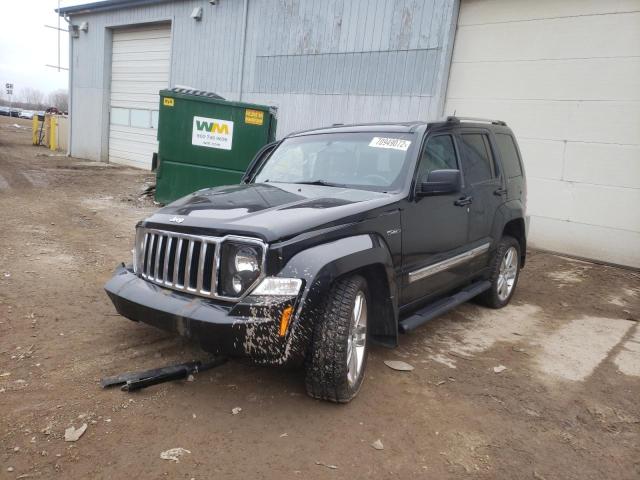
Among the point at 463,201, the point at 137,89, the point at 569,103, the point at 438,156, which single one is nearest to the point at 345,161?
the point at 438,156

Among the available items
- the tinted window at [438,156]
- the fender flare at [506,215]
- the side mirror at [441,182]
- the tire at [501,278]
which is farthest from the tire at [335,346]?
the tire at [501,278]

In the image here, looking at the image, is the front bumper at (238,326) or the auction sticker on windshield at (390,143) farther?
the auction sticker on windshield at (390,143)

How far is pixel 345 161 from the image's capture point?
4.28 m

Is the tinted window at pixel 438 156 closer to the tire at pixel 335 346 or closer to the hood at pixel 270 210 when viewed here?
the hood at pixel 270 210

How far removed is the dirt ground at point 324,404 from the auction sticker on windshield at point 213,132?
178 inches

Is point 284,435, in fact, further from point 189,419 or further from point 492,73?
point 492,73

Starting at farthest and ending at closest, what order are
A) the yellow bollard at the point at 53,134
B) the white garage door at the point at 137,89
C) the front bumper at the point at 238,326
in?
the yellow bollard at the point at 53,134
the white garage door at the point at 137,89
the front bumper at the point at 238,326

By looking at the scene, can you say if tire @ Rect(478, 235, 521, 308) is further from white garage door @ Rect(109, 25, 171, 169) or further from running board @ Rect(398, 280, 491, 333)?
white garage door @ Rect(109, 25, 171, 169)

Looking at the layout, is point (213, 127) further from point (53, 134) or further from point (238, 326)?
point (53, 134)

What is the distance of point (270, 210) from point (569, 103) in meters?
6.90


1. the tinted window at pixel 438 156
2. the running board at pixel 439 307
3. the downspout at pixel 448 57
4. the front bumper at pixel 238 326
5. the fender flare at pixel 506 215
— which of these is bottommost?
the running board at pixel 439 307

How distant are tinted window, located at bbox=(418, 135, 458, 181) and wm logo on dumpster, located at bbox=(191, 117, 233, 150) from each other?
5767 mm

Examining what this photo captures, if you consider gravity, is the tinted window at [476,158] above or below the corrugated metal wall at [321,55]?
below

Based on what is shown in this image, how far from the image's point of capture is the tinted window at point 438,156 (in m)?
4.11
